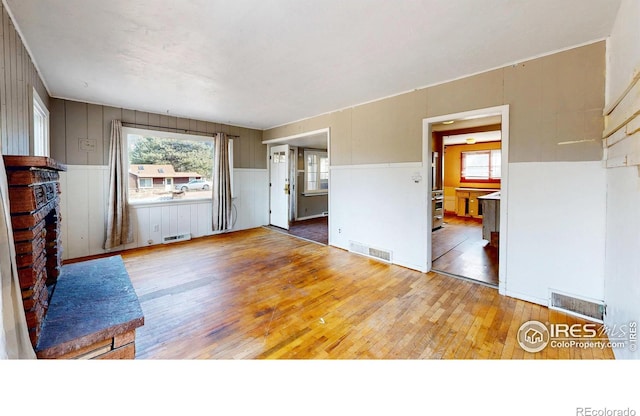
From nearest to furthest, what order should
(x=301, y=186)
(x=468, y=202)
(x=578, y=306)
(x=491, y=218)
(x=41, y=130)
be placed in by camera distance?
(x=578, y=306), (x=41, y=130), (x=491, y=218), (x=301, y=186), (x=468, y=202)

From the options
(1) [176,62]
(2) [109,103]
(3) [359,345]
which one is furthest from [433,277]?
(2) [109,103]

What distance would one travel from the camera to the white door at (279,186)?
20.5 feet

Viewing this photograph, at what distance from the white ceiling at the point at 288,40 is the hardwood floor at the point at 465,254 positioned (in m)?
2.47

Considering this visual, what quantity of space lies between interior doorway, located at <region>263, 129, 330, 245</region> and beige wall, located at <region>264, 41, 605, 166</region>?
196 centimetres

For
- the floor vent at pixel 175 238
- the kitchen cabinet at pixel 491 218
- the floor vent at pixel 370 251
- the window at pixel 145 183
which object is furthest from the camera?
the floor vent at pixel 175 238

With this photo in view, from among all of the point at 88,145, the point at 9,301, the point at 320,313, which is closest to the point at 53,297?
the point at 9,301

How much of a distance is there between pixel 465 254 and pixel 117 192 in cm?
596

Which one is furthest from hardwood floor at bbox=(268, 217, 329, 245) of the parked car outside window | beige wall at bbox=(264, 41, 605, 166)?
beige wall at bbox=(264, 41, 605, 166)

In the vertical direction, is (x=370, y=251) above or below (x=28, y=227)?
below

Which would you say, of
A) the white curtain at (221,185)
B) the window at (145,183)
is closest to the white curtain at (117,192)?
the window at (145,183)

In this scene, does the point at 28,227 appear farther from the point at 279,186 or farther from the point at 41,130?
the point at 279,186

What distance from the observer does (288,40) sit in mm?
2271

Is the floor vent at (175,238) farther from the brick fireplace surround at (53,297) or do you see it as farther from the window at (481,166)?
the window at (481,166)
